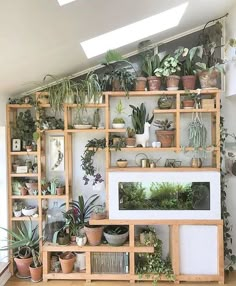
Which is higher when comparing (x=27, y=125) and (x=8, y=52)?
(x=8, y=52)

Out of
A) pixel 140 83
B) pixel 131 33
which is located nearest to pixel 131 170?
pixel 140 83

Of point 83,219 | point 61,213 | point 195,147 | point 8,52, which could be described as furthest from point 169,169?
point 8,52

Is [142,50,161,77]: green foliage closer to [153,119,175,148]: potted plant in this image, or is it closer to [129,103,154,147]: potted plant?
[129,103,154,147]: potted plant

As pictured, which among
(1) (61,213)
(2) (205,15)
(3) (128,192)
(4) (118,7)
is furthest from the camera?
(1) (61,213)

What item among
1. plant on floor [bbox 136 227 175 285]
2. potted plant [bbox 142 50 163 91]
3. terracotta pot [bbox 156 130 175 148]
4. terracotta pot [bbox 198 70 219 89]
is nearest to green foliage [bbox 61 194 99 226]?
plant on floor [bbox 136 227 175 285]

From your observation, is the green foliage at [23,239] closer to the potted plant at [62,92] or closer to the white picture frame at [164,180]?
the white picture frame at [164,180]

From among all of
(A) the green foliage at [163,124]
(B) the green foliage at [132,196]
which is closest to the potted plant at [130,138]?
(A) the green foliage at [163,124]

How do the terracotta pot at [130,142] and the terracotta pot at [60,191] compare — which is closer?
the terracotta pot at [130,142]

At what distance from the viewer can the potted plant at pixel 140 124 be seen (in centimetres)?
360

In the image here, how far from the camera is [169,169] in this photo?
3520 mm

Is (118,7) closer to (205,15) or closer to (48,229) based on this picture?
(205,15)

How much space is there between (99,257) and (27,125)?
1873 mm

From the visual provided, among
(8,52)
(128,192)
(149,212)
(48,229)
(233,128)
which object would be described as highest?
(8,52)

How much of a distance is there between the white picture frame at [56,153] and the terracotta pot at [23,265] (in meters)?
1.17
